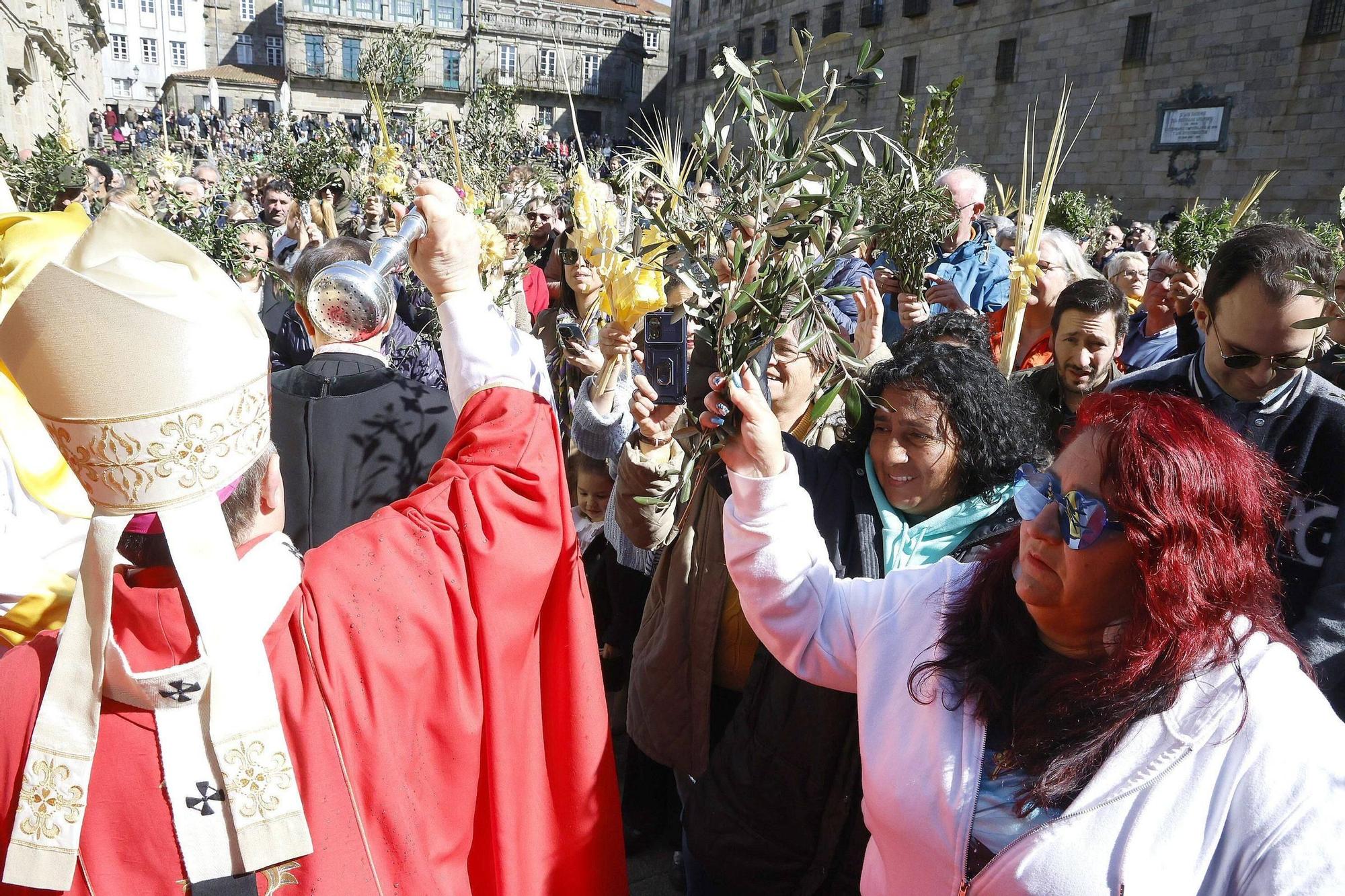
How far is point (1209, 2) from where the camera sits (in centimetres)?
2052

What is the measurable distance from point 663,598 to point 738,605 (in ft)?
0.76

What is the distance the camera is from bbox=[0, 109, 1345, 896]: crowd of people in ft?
4.20

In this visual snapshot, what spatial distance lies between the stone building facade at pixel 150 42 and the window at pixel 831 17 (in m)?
51.6

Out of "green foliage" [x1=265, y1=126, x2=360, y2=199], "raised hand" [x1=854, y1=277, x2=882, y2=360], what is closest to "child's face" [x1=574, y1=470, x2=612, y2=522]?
"raised hand" [x1=854, y1=277, x2=882, y2=360]

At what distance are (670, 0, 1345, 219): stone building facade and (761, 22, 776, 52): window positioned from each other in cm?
573

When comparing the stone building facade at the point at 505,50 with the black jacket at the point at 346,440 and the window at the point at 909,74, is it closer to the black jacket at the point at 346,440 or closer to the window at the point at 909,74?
the window at the point at 909,74

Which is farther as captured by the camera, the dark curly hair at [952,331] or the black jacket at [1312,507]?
the dark curly hair at [952,331]

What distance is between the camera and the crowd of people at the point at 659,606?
4.20 feet

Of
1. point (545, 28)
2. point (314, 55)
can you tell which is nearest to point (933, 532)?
point (545, 28)

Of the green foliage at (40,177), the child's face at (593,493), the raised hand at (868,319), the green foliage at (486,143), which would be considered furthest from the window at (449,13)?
the child's face at (593,493)

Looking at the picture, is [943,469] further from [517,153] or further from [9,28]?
[9,28]

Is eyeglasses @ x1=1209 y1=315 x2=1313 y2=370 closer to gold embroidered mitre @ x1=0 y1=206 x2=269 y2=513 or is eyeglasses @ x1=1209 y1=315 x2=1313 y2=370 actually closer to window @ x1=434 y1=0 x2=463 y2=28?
gold embroidered mitre @ x1=0 y1=206 x2=269 y2=513

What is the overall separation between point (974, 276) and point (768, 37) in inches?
1407

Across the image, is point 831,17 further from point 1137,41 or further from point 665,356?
point 665,356
